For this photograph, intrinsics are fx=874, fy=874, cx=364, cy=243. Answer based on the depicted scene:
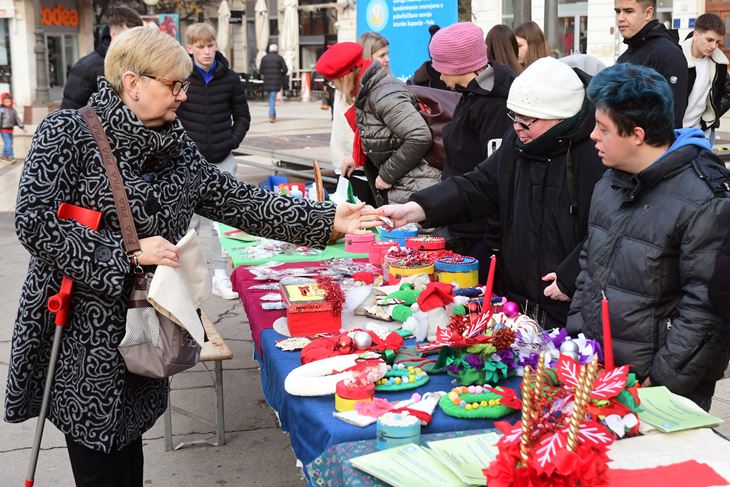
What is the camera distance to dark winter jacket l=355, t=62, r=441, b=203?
16.8 ft

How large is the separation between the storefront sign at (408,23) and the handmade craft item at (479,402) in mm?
6733

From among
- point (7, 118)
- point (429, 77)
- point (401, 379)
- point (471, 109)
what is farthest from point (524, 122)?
point (7, 118)

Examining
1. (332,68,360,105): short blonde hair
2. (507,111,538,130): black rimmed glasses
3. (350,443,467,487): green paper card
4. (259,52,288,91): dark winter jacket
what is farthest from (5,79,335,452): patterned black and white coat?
(259,52,288,91): dark winter jacket

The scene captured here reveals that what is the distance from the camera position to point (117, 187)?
2.43 metres

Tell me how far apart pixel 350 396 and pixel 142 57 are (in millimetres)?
1113

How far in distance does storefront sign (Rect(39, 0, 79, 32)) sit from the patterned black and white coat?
89.4 feet

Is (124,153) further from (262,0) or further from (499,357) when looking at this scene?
(262,0)

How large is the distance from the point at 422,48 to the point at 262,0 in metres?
24.1

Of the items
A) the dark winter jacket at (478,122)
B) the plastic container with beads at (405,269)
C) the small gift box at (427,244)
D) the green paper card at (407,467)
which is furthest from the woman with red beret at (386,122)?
the green paper card at (407,467)

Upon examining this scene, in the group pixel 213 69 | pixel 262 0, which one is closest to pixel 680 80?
pixel 213 69

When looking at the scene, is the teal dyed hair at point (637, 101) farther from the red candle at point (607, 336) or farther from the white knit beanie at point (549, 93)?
the red candle at point (607, 336)

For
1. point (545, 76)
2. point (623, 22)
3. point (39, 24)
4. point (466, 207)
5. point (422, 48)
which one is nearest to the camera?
point (545, 76)

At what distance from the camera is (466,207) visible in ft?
11.5

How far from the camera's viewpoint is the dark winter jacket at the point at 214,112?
6527 mm
